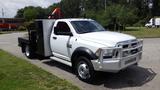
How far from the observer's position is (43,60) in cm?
1242

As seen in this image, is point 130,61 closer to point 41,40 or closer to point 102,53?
point 102,53

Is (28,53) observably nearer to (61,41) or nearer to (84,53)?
(61,41)

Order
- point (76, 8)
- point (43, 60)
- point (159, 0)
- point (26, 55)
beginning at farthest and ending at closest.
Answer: point (76, 8), point (159, 0), point (26, 55), point (43, 60)

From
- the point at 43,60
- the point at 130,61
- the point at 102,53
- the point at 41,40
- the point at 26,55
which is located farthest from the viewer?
the point at 26,55

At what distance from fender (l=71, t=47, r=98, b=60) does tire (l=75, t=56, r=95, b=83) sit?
0.14 m

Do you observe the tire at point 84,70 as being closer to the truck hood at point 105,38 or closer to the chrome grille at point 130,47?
the truck hood at point 105,38

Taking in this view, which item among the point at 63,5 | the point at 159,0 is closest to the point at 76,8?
the point at 63,5

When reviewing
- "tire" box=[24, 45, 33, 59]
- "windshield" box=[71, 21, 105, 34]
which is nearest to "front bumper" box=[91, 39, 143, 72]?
"windshield" box=[71, 21, 105, 34]

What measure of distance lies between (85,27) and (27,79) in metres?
2.68

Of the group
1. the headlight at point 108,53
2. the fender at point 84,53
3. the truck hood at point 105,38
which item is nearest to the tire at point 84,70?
the fender at point 84,53

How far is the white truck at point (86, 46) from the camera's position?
7.83 m

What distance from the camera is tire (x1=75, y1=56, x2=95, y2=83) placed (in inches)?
320

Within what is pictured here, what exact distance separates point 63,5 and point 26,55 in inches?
4030

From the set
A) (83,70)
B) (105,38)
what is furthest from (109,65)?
(83,70)
